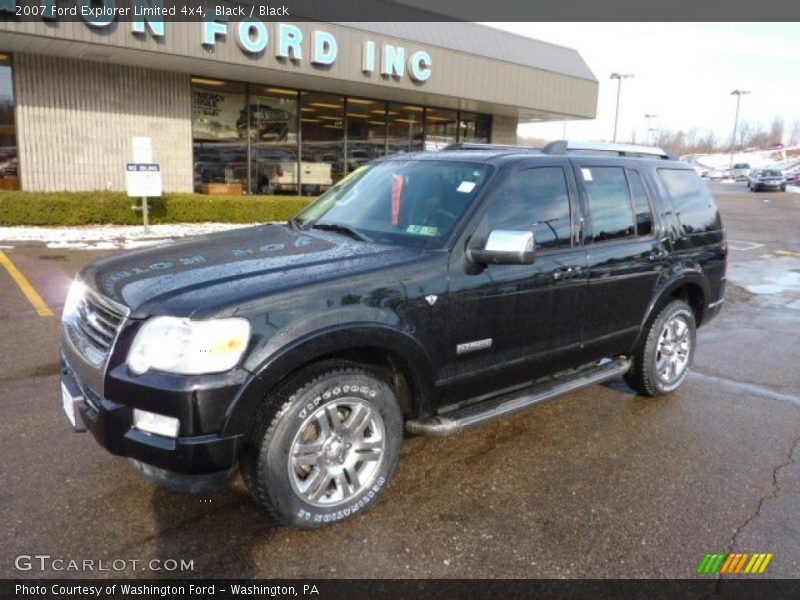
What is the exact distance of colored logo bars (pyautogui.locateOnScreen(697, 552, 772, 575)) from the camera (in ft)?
9.46

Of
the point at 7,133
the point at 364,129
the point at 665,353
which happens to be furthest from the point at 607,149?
the point at 364,129

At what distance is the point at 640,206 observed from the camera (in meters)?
4.64

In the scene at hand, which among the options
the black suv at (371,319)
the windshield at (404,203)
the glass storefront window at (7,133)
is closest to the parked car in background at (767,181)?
the glass storefront window at (7,133)

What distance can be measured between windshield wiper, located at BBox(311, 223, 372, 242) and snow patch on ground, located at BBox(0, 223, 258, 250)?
769 centimetres

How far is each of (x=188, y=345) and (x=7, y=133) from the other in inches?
578

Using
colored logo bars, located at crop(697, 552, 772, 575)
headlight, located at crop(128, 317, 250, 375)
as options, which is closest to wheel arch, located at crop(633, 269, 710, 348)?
colored logo bars, located at crop(697, 552, 772, 575)

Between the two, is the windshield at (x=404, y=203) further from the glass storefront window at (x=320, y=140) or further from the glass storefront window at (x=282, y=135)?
the glass storefront window at (x=320, y=140)

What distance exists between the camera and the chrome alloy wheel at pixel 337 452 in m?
3.00

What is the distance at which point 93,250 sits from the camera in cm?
1108

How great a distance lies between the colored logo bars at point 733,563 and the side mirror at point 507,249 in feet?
5.49

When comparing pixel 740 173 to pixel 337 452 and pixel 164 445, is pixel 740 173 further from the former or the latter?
pixel 164 445

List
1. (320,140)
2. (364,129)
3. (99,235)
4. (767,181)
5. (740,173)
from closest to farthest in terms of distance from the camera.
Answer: (99,235), (320,140), (364,129), (767,181), (740,173)

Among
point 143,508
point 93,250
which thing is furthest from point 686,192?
point 93,250

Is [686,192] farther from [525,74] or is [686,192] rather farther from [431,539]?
[525,74]
